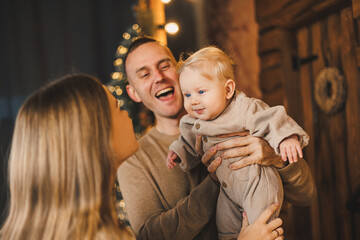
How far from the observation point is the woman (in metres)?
1.05

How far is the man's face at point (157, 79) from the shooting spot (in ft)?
6.31

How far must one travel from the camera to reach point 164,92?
193cm

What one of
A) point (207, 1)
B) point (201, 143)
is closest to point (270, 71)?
point (201, 143)

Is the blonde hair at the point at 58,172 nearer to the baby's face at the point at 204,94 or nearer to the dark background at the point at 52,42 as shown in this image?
the baby's face at the point at 204,94

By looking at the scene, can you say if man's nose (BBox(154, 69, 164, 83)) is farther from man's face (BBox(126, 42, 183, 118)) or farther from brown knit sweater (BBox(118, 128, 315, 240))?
brown knit sweater (BBox(118, 128, 315, 240))

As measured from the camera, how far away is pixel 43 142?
1063 mm

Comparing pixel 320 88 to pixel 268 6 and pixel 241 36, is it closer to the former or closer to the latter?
pixel 268 6

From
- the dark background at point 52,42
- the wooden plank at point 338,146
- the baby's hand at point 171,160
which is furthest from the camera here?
the dark background at point 52,42

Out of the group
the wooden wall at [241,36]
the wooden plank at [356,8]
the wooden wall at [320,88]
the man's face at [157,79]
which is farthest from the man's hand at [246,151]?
the wooden wall at [241,36]

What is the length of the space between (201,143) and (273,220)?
48 cm

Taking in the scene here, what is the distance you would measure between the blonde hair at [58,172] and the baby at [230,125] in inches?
21.7

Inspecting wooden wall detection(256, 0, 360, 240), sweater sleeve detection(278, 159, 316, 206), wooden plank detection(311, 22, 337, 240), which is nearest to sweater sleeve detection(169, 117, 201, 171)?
sweater sleeve detection(278, 159, 316, 206)

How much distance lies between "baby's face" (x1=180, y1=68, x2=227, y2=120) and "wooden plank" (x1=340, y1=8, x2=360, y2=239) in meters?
1.47

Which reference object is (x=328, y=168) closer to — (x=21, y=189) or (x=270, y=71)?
(x=270, y=71)
